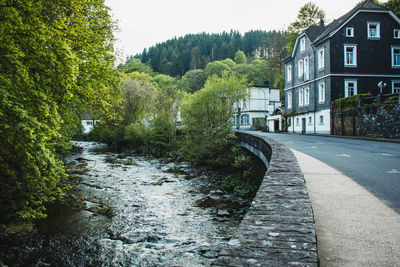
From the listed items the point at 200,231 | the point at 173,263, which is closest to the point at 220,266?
the point at 173,263

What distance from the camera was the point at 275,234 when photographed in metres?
2.42

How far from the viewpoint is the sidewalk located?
2.75m

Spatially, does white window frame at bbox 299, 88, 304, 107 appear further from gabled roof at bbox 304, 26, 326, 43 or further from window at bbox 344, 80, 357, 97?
window at bbox 344, 80, 357, 97

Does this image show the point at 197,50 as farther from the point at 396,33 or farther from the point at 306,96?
the point at 396,33

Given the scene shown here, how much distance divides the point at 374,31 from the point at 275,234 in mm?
36903

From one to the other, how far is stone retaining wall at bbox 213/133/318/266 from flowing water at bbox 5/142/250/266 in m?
3.78

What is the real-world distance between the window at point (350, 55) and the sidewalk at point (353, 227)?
97.6 ft

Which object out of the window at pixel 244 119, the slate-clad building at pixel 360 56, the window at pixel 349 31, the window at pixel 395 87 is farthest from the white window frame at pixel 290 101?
the window at pixel 244 119

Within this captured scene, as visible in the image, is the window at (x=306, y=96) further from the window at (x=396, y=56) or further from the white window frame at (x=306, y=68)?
the window at (x=396, y=56)

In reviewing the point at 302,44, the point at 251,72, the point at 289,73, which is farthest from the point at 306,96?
the point at 251,72

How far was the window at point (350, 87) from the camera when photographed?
31.3m

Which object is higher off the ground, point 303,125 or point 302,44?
point 302,44

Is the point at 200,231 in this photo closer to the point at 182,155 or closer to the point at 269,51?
the point at 182,155

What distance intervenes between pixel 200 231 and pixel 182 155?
17.8 meters
